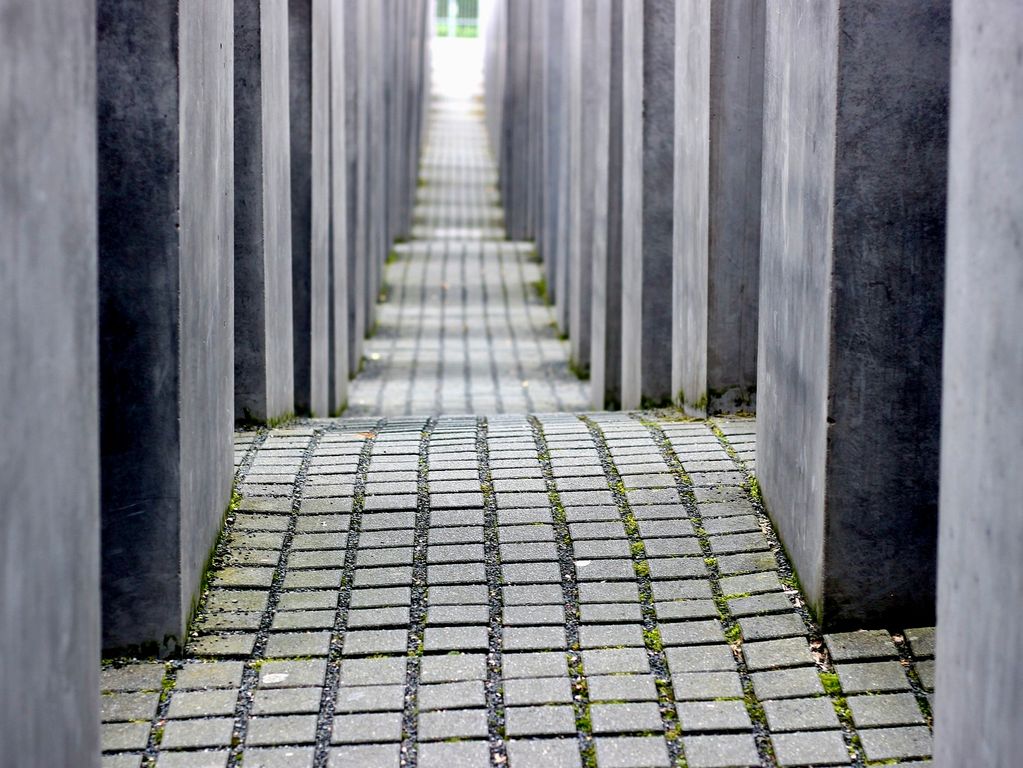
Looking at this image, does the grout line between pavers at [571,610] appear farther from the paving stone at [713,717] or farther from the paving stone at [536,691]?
the paving stone at [713,717]

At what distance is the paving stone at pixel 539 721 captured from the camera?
151 inches

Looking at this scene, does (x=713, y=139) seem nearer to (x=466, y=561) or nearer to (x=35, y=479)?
(x=466, y=561)

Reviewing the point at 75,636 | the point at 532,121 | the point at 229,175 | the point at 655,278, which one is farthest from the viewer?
the point at 532,121

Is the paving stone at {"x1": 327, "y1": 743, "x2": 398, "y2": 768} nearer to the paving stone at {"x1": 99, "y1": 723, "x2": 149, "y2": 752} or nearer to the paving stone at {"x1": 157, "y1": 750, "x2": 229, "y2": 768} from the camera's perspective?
the paving stone at {"x1": 157, "y1": 750, "x2": 229, "y2": 768}

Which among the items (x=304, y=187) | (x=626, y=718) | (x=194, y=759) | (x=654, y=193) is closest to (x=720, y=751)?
(x=626, y=718)

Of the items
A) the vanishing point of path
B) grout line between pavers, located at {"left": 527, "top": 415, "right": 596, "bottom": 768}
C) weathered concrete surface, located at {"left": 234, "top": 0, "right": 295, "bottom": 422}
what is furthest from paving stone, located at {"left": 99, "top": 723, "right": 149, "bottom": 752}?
weathered concrete surface, located at {"left": 234, "top": 0, "right": 295, "bottom": 422}

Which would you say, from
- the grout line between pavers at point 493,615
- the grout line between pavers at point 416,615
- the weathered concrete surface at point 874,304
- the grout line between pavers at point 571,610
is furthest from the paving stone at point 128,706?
the weathered concrete surface at point 874,304

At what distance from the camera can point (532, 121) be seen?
18703mm

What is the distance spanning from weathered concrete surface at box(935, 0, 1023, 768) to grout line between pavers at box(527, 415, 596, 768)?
3.15 feet

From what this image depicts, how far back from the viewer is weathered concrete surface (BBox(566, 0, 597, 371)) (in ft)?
36.2

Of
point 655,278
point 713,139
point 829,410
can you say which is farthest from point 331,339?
point 829,410

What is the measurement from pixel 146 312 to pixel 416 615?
49.3 inches

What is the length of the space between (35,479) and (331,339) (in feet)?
22.1

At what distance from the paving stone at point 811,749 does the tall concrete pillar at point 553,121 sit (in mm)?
10158
